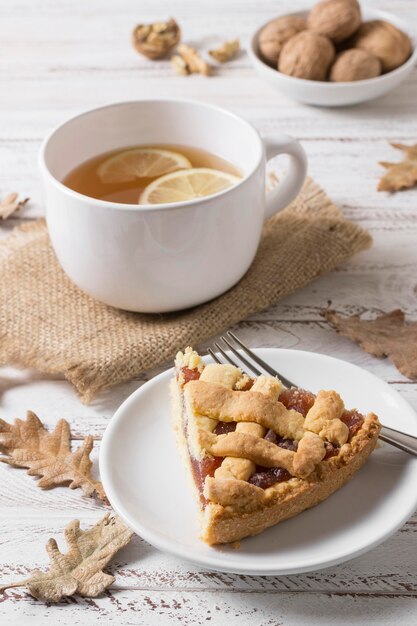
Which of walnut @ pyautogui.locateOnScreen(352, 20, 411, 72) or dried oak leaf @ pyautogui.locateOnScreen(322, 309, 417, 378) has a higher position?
walnut @ pyautogui.locateOnScreen(352, 20, 411, 72)

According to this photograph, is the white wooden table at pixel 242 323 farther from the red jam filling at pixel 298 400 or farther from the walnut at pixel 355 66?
the red jam filling at pixel 298 400

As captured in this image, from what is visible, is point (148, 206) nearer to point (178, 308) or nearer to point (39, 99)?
point (178, 308)

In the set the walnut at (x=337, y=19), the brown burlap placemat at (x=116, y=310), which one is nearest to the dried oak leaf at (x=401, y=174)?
the brown burlap placemat at (x=116, y=310)

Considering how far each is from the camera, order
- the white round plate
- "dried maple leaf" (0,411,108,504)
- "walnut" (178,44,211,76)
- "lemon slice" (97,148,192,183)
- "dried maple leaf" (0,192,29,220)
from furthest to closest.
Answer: "walnut" (178,44,211,76), "dried maple leaf" (0,192,29,220), "lemon slice" (97,148,192,183), "dried maple leaf" (0,411,108,504), the white round plate

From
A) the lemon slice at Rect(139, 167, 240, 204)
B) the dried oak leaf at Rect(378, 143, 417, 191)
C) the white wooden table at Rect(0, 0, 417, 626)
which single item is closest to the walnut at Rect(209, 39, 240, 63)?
the white wooden table at Rect(0, 0, 417, 626)

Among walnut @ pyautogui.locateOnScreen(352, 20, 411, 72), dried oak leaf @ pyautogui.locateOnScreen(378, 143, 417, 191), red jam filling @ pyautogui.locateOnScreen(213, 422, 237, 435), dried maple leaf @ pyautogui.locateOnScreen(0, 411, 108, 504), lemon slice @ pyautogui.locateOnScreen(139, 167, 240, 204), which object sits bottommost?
dried maple leaf @ pyautogui.locateOnScreen(0, 411, 108, 504)

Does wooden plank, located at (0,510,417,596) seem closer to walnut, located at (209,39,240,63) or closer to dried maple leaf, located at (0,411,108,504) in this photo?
dried maple leaf, located at (0,411,108,504)

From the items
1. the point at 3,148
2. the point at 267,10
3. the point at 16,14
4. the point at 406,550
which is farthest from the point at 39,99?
the point at 406,550
